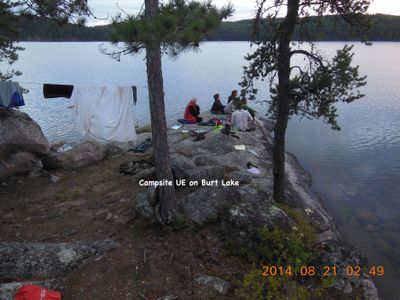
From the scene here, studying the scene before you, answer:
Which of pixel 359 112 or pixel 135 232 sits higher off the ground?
pixel 135 232

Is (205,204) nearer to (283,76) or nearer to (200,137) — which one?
(283,76)

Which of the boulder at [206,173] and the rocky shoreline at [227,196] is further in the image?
the boulder at [206,173]

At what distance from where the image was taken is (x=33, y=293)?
5.85 meters

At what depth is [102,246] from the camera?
7.95 meters

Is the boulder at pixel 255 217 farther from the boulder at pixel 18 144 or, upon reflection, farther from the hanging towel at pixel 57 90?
the hanging towel at pixel 57 90

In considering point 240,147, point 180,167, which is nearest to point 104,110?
point 180,167

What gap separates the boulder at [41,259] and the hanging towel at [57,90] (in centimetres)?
876

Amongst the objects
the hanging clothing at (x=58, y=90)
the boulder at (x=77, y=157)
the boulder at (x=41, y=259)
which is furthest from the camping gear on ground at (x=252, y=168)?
the boulder at (x=41, y=259)

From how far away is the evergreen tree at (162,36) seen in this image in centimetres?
558

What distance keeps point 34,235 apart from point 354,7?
10265mm

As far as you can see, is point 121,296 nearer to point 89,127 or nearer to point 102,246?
point 102,246

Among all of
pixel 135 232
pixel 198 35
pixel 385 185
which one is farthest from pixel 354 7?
pixel 385 185

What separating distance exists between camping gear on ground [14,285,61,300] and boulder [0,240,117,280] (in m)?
0.94
